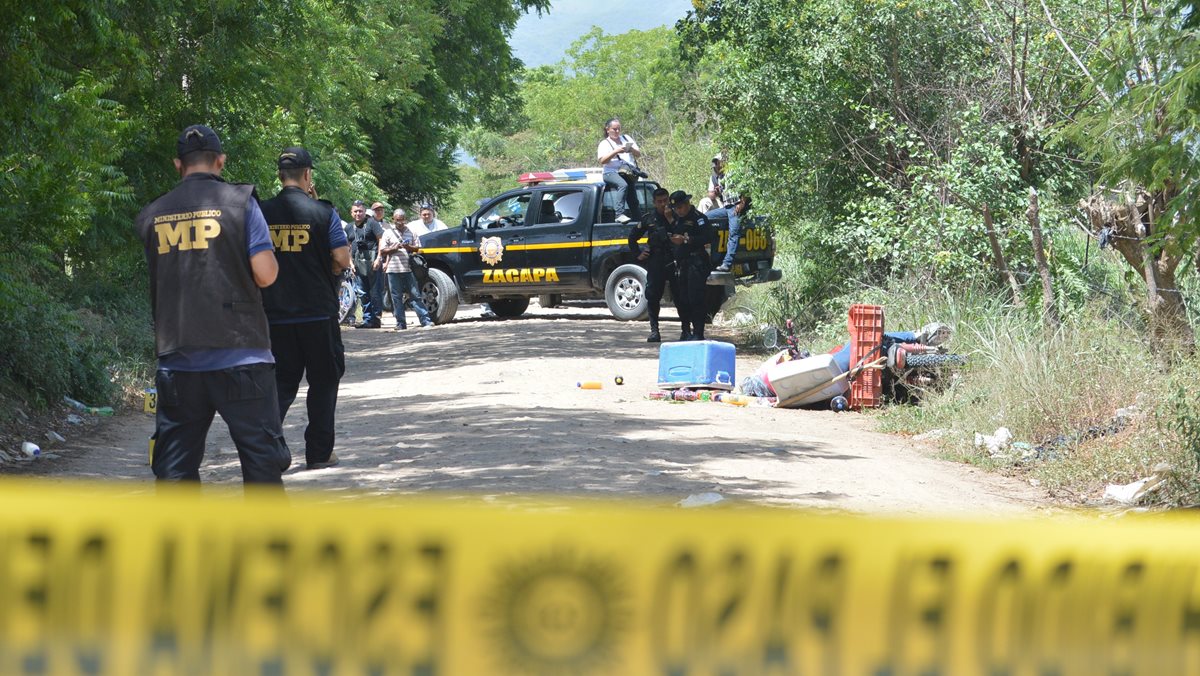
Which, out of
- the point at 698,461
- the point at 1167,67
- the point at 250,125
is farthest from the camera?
the point at 250,125

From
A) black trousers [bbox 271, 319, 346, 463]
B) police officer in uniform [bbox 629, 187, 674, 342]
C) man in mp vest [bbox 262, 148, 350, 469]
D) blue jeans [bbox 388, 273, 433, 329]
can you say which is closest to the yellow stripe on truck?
blue jeans [bbox 388, 273, 433, 329]

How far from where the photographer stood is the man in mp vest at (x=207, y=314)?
543 centimetres

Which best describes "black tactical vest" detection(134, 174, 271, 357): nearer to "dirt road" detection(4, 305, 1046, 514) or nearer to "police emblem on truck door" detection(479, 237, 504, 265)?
"dirt road" detection(4, 305, 1046, 514)

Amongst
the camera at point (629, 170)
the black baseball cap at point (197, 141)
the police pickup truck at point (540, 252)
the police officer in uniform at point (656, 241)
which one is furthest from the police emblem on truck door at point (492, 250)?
the black baseball cap at point (197, 141)

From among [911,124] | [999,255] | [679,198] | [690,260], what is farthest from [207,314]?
[911,124]

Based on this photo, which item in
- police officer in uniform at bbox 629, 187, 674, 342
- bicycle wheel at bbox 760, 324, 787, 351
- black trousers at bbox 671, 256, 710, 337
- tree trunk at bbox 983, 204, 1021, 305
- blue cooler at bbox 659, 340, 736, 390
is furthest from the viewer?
police officer in uniform at bbox 629, 187, 674, 342

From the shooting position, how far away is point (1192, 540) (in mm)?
2412

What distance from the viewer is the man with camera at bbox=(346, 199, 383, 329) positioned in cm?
2305

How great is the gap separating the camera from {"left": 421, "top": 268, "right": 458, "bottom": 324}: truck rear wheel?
328cm

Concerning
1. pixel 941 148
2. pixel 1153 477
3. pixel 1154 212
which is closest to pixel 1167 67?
pixel 1153 477

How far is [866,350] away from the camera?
12.1 meters

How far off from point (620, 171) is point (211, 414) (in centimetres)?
1643

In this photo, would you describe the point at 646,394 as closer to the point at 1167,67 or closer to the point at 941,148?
the point at 941,148

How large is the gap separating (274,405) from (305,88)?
30.8 feet
